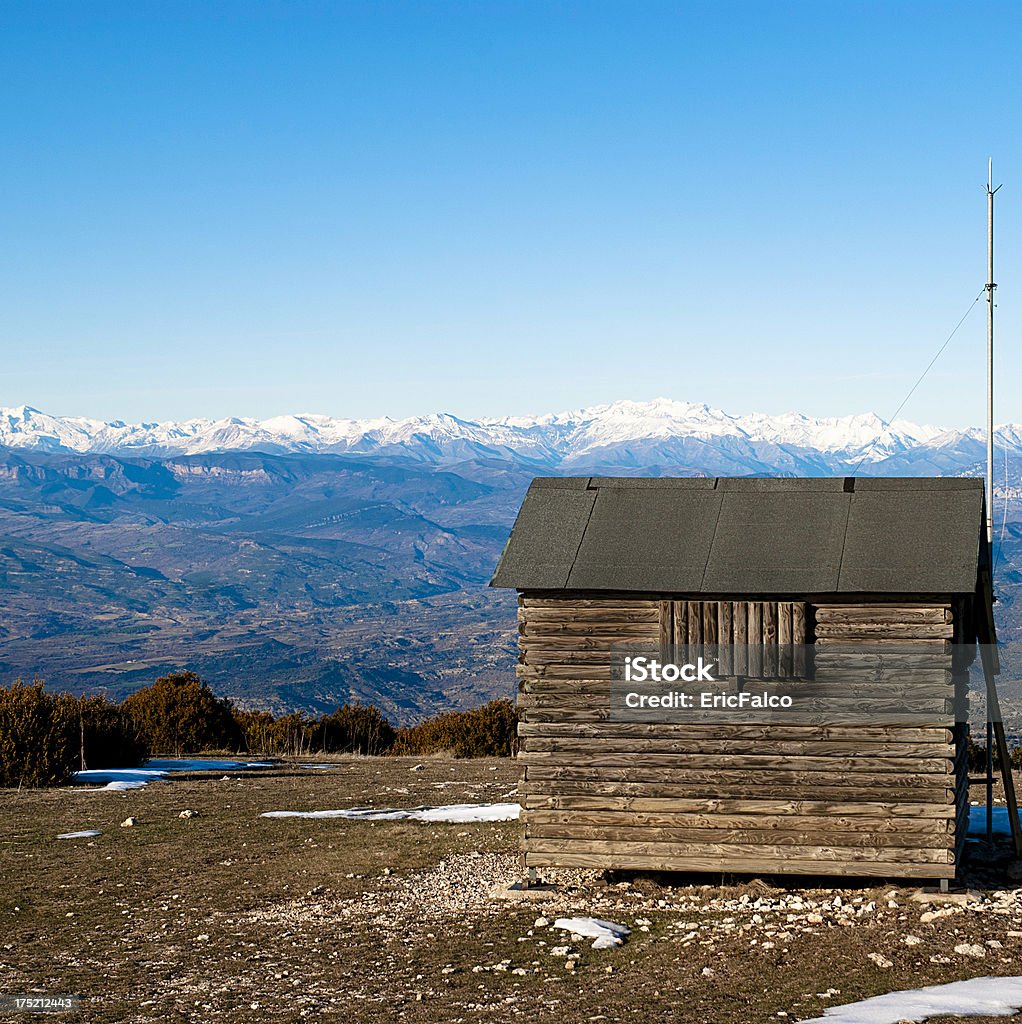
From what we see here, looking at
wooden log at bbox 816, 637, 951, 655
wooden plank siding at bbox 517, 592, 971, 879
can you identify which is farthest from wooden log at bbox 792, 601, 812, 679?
wooden log at bbox 816, 637, 951, 655

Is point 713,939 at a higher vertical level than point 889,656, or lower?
lower

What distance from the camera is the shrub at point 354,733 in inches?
1437

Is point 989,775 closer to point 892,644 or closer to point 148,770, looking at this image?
point 892,644

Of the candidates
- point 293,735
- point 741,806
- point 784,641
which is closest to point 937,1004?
point 741,806

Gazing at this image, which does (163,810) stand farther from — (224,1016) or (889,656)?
(889,656)

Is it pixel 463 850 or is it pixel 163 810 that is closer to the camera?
pixel 463 850

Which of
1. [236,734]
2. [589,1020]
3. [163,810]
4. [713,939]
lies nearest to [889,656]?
[713,939]

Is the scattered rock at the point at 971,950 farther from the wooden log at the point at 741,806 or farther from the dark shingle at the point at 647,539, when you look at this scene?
the dark shingle at the point at 647,539

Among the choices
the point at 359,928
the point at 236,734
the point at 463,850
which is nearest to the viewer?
the point at 359,928

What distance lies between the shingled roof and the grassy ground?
339 centimetres

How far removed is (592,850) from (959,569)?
5.05 metres

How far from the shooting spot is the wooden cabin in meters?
13.9

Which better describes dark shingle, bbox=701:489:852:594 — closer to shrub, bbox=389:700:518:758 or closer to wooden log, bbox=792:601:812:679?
wooden log, bbox=792:601:812:679

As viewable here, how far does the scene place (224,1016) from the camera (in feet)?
35.5
